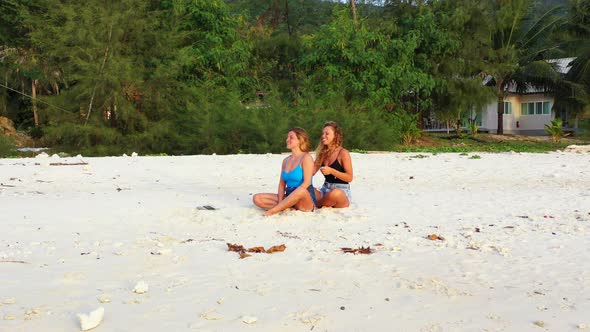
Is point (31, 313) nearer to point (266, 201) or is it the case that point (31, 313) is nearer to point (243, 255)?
point (243, 255)

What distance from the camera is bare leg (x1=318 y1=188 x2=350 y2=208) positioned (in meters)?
6.38

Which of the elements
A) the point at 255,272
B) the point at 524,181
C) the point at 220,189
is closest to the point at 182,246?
the point at 255,272

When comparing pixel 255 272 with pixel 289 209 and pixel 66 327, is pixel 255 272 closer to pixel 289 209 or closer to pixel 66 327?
pixel 66 327

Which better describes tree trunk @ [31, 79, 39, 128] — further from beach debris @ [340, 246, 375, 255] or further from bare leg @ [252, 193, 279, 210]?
beach debris @ [340, 246, 375, 255]

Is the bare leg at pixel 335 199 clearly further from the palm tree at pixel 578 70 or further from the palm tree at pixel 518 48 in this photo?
the palm tree at pixel 578 70

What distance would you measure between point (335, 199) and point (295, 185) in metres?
0.48

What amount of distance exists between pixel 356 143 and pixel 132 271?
15.1 m

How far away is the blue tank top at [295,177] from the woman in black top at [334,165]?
21 cm

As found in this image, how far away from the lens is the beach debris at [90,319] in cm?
289

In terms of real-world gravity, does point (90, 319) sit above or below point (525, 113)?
below

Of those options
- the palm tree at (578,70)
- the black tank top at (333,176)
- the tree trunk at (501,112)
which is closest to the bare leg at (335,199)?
the black tank top at (333,176)

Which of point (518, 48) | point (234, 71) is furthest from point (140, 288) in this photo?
point (518, 48)

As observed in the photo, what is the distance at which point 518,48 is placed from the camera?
30500 millimetres

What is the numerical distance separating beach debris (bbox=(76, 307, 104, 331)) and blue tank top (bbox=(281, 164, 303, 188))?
3.46 m
